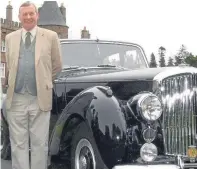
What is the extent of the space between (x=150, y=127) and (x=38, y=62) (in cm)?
140

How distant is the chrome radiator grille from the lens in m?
4.44

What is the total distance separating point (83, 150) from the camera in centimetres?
456

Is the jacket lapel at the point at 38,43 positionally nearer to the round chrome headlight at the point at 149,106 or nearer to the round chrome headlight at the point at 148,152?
the round chrome headlight at the point at 149,106

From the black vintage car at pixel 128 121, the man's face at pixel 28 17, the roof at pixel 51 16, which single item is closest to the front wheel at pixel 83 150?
the black vintage car at pixel 128 121

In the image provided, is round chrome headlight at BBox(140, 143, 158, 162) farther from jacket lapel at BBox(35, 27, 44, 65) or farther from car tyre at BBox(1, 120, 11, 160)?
car tyre at BBox(1, 120, 11, 160)

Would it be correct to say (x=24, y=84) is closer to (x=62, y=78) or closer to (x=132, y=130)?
(x=62, y=78)

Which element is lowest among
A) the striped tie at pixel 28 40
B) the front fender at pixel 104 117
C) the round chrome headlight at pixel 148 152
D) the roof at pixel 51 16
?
the round chrome headlight at pixel 148 152

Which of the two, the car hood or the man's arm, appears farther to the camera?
the man's arm

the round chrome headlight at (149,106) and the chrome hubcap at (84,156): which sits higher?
the round chrome headlight at (149,106)

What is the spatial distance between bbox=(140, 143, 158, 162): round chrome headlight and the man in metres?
1.20

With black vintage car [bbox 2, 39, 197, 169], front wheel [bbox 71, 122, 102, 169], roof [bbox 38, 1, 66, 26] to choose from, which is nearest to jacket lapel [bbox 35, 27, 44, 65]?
black vintage car [bbox 2, 39, 197, 169]

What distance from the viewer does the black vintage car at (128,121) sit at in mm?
4156

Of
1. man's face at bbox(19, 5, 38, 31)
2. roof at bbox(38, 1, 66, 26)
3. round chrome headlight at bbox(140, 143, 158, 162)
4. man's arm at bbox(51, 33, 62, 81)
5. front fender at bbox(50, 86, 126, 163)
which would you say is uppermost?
roof at bbox(38, 1, 66, 26)

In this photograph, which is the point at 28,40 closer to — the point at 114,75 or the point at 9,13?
the point at 114,75
